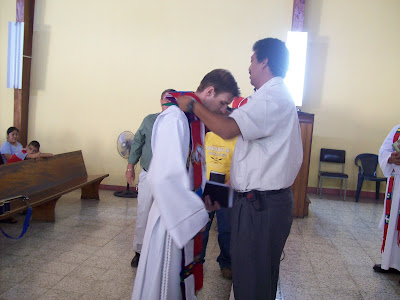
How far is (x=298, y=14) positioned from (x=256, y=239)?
554 cm

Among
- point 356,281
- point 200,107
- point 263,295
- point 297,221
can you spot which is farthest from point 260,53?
point 297,221

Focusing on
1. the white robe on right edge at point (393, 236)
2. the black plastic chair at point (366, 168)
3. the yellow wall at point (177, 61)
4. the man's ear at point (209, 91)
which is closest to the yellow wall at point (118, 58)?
the yellow wall at point (177, 61)

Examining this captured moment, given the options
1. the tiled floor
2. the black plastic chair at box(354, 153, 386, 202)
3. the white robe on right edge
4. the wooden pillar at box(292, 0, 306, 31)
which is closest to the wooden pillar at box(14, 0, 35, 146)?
the tiled floor

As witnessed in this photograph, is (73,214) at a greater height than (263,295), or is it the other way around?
(263,295)

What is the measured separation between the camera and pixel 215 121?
1.70m

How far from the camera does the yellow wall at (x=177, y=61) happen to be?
6.63 meters

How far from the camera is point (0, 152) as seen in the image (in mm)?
5559

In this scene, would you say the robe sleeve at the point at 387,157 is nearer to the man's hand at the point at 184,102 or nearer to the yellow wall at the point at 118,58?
the man's hand at the point at 184,102

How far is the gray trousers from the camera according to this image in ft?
6.07

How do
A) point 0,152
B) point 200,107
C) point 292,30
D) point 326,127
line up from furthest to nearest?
point 326,127 → point 292,30 → point 0,152 → point 200,107

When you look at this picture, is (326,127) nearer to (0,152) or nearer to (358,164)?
(358,164)

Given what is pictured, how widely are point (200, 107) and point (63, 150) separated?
5.93m

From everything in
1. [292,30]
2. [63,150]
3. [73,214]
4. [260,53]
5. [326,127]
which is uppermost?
[292,30]

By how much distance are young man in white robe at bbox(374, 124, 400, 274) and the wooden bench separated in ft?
11.6
